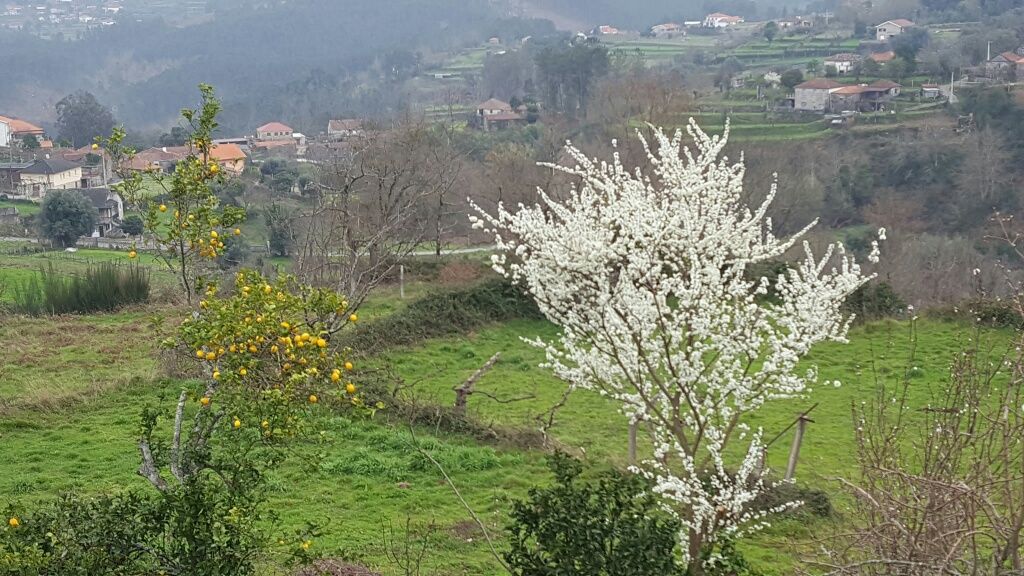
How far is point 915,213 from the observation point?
3984cm

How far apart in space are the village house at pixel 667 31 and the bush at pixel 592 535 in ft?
363

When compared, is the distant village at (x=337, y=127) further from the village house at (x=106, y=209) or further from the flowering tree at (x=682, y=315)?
the flowering tree at (x=682, y=315)

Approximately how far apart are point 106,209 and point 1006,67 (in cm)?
4894

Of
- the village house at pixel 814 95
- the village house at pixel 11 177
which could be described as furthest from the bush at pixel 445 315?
the village house at pixel 814 95

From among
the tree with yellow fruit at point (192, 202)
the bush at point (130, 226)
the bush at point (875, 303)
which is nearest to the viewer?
the tree with yellow fruit at point (192, 202)

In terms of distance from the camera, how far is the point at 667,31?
116 metres

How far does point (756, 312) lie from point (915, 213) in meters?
35.9

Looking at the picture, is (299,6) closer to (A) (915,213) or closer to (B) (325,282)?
(A) (915,213)

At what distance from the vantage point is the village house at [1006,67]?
54.5 metres

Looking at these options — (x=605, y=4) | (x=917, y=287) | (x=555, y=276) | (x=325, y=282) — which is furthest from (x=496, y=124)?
(x=605, y=4)

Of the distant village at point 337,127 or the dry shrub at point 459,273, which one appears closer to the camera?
the dry shrub at point 459,273

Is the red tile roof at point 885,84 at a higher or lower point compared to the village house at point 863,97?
higher

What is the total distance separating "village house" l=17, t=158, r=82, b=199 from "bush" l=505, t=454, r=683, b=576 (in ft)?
158

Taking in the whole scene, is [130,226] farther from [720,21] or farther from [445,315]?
[720,21]
